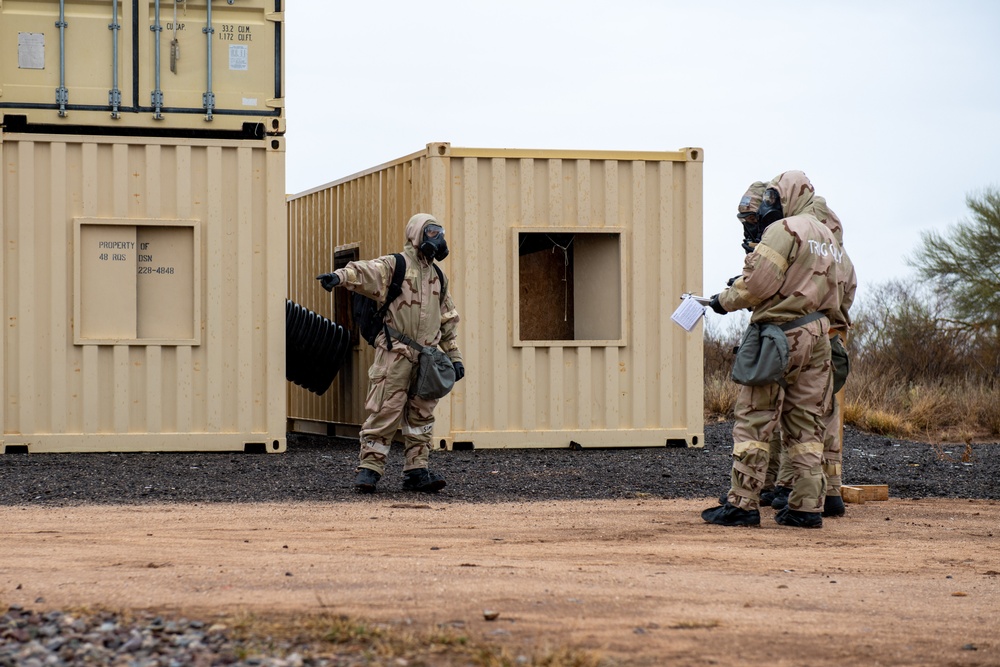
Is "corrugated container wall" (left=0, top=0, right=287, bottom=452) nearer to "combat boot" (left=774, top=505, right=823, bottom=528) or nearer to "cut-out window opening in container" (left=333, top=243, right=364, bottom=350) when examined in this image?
"cut-out window opening in container" (left=333, top=243, right=364, bottom=350)

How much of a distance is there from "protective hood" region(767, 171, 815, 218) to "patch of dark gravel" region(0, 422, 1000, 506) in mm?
2419

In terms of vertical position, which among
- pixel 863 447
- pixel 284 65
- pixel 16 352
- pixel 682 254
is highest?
pixel 284 65

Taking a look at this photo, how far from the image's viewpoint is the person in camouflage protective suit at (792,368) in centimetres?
744

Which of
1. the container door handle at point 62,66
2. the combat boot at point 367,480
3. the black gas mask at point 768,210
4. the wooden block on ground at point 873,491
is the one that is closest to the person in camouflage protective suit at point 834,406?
the black gas mask at point 768,210

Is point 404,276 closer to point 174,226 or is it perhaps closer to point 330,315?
point 174,226

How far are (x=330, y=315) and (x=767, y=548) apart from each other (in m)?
8.53

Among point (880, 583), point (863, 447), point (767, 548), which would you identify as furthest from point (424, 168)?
point (880, 583)

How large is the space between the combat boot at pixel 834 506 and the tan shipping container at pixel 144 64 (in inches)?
239

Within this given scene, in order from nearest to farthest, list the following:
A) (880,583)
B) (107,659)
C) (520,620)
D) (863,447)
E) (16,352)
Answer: (107,659)
(520,620)
(880,583)
(16,352)
(863,447)

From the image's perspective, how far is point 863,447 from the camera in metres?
14.2

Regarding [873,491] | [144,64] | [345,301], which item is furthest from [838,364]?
[345,301]

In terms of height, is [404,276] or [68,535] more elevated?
[404,276]

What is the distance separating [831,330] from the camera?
812 centimetres

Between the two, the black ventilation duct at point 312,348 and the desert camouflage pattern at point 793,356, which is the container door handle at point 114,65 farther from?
the desert camouflage pattern at point 793,356
